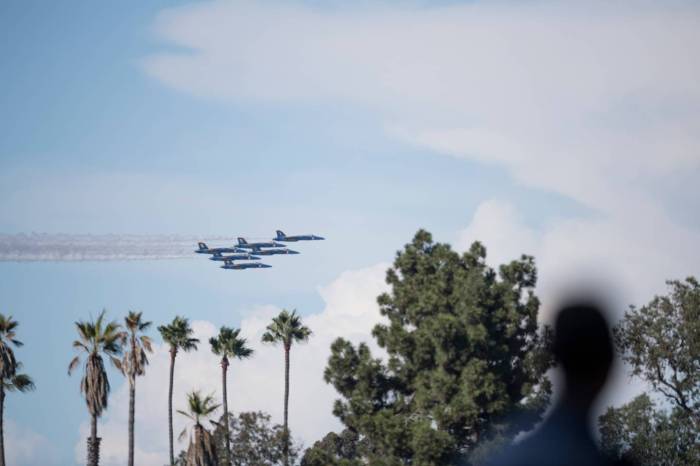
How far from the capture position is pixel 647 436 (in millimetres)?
97500

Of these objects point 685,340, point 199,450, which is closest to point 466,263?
point 685,340

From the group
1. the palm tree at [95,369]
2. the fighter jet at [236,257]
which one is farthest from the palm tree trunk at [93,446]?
the fighter jet at [236,257]

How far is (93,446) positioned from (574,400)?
111 feet

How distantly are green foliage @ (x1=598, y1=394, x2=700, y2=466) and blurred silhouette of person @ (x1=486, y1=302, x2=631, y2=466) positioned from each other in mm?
1348

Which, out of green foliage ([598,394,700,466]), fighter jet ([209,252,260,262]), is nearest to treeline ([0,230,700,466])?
green foliage ([598,394,700,466])

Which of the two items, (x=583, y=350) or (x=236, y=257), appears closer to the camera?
(x=583, y=350)

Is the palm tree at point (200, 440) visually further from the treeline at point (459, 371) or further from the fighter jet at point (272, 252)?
the fighter jet at point (272, 252)

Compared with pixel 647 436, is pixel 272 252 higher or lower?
higher

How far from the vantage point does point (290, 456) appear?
13250cm

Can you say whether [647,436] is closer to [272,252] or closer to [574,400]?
[574,400]

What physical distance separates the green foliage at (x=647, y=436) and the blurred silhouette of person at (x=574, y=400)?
4.42ft

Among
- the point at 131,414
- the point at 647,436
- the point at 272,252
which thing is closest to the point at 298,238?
the point at 272,252

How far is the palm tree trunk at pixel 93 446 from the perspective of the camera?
336 ft

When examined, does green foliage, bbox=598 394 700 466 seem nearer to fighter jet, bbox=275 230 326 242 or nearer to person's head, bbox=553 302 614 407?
person's head, bbox=553 302 614 407
